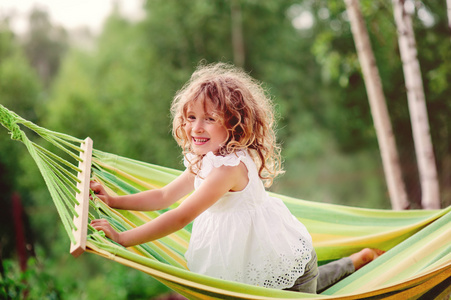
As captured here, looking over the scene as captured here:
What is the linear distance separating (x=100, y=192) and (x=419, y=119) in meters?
2.05

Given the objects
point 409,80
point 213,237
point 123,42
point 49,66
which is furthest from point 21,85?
point 49,66

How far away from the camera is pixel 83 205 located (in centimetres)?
131

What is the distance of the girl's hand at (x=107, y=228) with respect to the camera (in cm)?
128

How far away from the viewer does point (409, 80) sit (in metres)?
2.98

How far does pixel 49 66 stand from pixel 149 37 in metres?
7.73

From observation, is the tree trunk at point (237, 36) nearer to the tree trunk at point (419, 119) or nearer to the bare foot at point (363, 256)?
the tree trunk at point (419, 119)

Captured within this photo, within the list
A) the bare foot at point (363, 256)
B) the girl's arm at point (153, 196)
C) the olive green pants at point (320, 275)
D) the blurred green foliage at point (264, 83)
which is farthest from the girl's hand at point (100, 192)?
the blurred green foliage at point (264, 83)

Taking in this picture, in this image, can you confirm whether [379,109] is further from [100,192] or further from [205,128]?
[100,192]

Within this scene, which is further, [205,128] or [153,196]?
[153,196]

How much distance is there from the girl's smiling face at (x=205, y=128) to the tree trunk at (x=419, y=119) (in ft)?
5.88

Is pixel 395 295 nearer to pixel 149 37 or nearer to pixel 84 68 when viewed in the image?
pixel 149 37

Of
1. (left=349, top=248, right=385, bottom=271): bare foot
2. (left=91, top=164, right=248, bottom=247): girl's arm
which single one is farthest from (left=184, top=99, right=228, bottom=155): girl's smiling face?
(left=349, top=248, right=385, bottom=271): bare foot

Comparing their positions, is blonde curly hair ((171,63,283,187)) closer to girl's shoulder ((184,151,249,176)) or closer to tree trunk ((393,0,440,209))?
girl's shoulder ((184,151,249,176))

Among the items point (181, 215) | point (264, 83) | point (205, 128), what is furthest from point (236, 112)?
point (264, 83)
